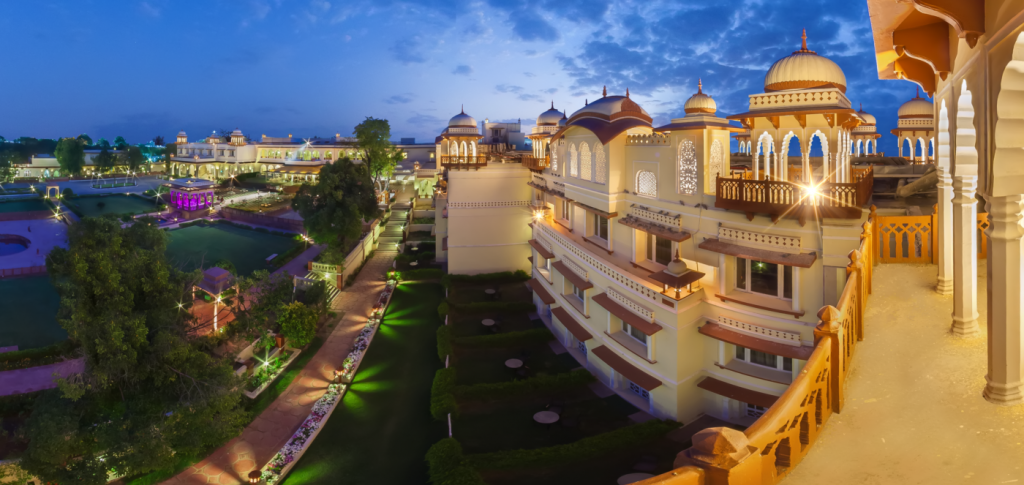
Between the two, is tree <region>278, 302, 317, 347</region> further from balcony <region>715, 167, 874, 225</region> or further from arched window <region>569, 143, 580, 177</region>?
balcony <region>715, 167, 874, 225</region>

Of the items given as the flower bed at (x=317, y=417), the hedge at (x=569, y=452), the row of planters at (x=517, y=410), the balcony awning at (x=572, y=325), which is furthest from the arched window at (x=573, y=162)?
the flower bed at (x=317, y=417)

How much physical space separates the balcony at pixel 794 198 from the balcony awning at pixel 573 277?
5.24 metres

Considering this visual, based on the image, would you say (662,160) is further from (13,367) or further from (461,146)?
(13,367)

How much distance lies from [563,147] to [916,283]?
13471 mm

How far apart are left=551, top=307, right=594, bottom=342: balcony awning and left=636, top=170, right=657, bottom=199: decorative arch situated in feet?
15.1

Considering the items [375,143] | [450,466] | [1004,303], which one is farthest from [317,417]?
[375,143]

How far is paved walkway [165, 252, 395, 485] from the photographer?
13.6m

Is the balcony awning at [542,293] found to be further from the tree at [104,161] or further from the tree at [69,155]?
the tree at [104,161]

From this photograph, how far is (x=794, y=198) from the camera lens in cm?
1095

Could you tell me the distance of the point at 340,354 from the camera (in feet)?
66.2

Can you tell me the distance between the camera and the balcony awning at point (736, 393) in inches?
470

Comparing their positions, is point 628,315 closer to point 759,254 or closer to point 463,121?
point 759,254

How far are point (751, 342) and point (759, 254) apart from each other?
194 centimetres

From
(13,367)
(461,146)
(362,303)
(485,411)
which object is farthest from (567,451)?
(461,146)
